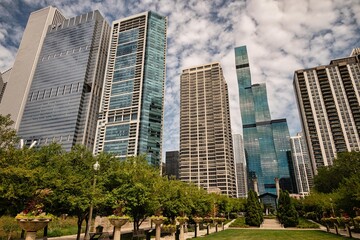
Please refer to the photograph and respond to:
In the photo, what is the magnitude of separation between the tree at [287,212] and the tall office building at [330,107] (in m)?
91.0

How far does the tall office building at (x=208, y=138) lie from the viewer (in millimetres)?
166750

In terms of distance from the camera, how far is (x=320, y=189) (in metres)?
78.2

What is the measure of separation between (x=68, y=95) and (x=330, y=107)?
175 m

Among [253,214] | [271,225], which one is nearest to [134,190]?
[253,214]

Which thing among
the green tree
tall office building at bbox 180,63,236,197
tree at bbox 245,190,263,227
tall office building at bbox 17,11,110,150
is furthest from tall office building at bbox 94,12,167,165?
the green tree

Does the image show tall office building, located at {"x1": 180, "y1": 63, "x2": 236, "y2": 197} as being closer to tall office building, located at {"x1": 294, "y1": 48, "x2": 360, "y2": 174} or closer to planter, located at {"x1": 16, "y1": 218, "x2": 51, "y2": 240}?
tall office building, located at {"x1": 294, "y1": 48, "x2": 360, "y2": 174}

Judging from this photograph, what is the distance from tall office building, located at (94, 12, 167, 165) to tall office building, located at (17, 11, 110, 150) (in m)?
13.4

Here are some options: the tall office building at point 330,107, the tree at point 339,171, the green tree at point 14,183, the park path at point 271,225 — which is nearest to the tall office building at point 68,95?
the park path at point 271,225

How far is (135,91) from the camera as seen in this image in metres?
162

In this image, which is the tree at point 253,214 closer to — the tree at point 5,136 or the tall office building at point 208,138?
the tree at point 5,136

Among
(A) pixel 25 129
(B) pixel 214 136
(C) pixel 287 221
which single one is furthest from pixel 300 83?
(A) pixel 25 129

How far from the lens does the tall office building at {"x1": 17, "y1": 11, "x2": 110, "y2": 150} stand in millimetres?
168125

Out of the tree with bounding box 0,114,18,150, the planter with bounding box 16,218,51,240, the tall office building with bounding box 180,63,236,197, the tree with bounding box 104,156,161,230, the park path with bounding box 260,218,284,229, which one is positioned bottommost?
the park path with bounding box 260,218,284,229

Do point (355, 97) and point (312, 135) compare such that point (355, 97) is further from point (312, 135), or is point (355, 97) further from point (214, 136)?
point (214, 136)
